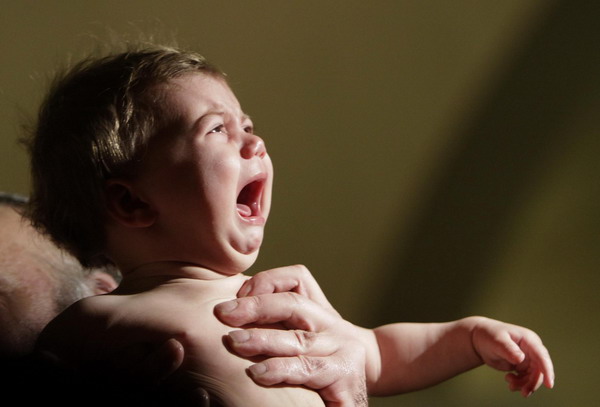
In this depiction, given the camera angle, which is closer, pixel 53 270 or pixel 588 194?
pixel 53 270

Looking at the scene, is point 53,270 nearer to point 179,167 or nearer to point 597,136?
point 179,167

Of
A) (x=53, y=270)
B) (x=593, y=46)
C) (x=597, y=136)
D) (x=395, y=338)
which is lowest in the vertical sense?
(x=53, y=270)

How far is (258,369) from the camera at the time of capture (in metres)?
0.71

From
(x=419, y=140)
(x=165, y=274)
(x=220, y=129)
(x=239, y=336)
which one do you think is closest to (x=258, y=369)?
(x=239, y=336)

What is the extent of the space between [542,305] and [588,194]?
24 cm

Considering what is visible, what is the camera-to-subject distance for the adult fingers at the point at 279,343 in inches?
28.2

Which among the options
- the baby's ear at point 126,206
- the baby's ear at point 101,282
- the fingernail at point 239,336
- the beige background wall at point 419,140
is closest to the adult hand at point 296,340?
the fingernail at point 239,336

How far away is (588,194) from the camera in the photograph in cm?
148

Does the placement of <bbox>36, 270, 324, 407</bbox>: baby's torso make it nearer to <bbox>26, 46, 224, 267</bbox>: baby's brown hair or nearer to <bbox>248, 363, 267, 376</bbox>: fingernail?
<bbox>248, 363, 267, 376</bbox>: fingernail

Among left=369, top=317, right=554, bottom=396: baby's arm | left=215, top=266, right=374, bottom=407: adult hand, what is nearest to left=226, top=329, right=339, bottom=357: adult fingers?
left=215, top=266, right=374, bottom=407: adult hand

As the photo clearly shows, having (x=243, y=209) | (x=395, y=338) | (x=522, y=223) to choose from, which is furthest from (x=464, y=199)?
(x=243, y=209)

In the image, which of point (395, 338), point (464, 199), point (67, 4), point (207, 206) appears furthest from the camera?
point (464, 199)

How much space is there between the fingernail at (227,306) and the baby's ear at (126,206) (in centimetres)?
12

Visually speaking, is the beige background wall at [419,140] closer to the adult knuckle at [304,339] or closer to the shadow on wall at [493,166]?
the shadow on wall at [493,166]
